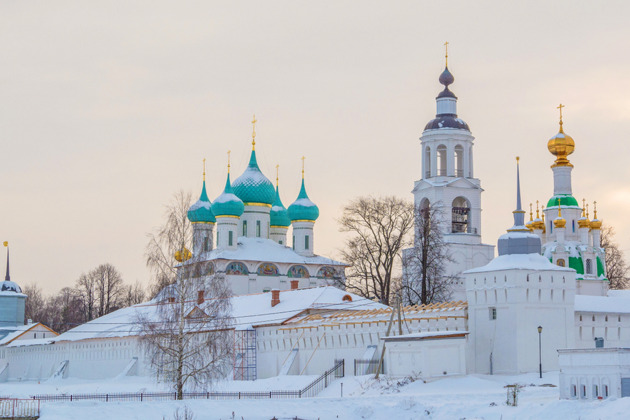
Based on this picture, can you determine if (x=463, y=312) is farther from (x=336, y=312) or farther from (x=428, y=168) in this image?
(x=428, y=168)

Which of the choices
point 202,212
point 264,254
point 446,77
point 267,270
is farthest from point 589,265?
point 202,212

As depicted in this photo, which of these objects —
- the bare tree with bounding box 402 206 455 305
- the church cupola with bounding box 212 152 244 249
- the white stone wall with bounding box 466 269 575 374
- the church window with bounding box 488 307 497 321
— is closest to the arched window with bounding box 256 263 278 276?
the church cupola with bounding box 212 152 244 249

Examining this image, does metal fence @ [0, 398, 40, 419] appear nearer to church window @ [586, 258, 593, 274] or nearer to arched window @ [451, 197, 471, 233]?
church window @ [586, 258, 593, 274]

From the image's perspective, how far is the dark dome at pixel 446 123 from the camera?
70312mm

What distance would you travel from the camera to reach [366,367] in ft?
156

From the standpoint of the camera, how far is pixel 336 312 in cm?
5603

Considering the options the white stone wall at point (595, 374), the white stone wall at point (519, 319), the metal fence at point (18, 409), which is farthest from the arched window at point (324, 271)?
the white stone wall at point (595, 374)

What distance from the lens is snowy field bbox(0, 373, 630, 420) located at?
3341 centimetres

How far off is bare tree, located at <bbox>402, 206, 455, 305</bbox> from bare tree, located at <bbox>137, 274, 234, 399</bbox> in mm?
15733

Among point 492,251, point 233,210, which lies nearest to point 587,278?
point 492,251

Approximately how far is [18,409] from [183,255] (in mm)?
7571

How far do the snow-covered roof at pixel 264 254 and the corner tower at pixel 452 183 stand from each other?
447 inches

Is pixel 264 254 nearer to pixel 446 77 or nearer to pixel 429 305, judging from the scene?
pixel 446 77

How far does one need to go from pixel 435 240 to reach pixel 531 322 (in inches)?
616
